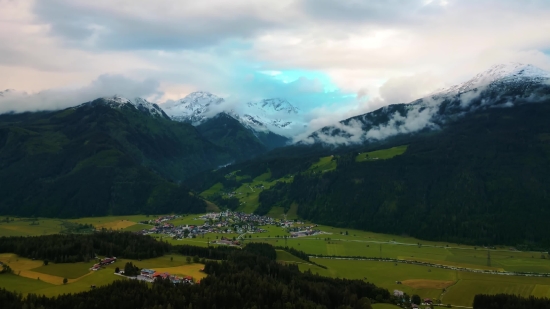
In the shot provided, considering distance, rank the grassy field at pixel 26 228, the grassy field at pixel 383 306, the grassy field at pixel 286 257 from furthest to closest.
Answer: the grassy field at pixel 26 228 → the grassy field at pixel 286 257 → the grassy field at pixel 383 306

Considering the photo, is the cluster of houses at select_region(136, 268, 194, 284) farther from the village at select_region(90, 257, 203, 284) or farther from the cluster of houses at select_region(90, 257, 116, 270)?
the cluster of houses at select_region(90, 257, 116, 270)

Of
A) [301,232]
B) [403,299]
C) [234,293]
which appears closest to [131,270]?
[234,293]

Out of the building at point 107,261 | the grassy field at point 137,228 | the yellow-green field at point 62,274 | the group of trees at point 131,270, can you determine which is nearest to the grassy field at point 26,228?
the grassy field at point 137,228

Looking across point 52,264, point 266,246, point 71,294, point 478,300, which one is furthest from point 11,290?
point 478,300

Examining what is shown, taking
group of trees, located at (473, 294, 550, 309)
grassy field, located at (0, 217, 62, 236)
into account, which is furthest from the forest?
grassy field, located at (0, 217, 62, 236)

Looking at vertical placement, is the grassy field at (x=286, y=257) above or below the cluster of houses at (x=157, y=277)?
below

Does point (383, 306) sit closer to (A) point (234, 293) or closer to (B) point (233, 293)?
(A) point (234, 293)

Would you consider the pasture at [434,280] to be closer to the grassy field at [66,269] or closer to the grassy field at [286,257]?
the grassy field at [286,257]
